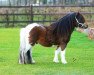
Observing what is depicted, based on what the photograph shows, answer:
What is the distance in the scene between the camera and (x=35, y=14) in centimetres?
3188

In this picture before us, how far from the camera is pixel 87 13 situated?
104 ft

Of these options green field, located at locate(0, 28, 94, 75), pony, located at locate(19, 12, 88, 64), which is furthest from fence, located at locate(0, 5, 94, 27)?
pony, located at locate(19, 12, 88, 64)

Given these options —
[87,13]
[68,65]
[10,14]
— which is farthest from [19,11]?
[68,65]

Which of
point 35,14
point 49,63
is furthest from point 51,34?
point 35,14

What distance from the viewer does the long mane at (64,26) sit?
1323cm

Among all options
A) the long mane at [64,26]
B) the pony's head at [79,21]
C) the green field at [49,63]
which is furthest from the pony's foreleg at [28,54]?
the pony's head at [79,21]

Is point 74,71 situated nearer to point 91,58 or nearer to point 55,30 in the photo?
point 55,30

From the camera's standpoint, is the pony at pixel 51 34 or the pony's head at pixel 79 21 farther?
the pony's head at pixel 79 21

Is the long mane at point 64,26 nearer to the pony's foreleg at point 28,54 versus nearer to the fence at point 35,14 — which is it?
the pony's foreleg at point 28,54

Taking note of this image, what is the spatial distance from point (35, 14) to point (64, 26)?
738 inches

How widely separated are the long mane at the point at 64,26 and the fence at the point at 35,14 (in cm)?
1775

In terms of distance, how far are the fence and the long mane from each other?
58.2ft

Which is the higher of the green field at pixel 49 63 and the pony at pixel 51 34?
the pony at pixel 51 34

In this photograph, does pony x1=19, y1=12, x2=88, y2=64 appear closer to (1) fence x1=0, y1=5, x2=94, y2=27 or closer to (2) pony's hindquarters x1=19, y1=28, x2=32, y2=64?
(2) pony's hindquarters x1=19, y1=28, x2=32, y2=64
